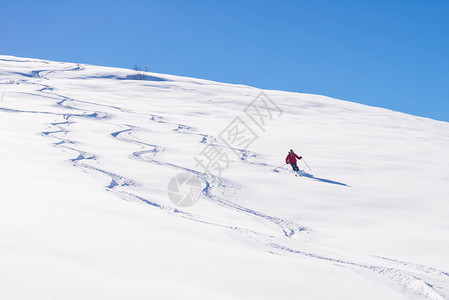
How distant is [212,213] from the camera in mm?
6820

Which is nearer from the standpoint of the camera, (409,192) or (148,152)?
(409,192)

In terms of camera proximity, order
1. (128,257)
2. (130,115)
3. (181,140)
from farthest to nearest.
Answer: (130,115), (181,140), (128,257)

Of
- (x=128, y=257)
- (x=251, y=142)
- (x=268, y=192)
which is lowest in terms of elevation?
(x=128, y=257)

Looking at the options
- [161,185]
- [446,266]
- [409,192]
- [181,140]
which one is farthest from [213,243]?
[181,140]

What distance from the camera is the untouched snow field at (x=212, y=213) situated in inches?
136

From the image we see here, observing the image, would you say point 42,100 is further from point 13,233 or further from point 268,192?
point 13,233

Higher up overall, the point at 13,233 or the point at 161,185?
the point at 161,185

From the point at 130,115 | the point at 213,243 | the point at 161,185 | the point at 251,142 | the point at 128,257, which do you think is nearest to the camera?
the point at 128,257

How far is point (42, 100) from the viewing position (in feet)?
65.9

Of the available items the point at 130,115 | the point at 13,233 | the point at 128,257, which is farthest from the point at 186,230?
the point at 130,115

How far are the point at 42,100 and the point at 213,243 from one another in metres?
17.7

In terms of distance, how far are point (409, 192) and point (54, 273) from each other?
809 centimetres

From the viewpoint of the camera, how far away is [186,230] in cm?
520

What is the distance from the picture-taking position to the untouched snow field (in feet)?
11.3
